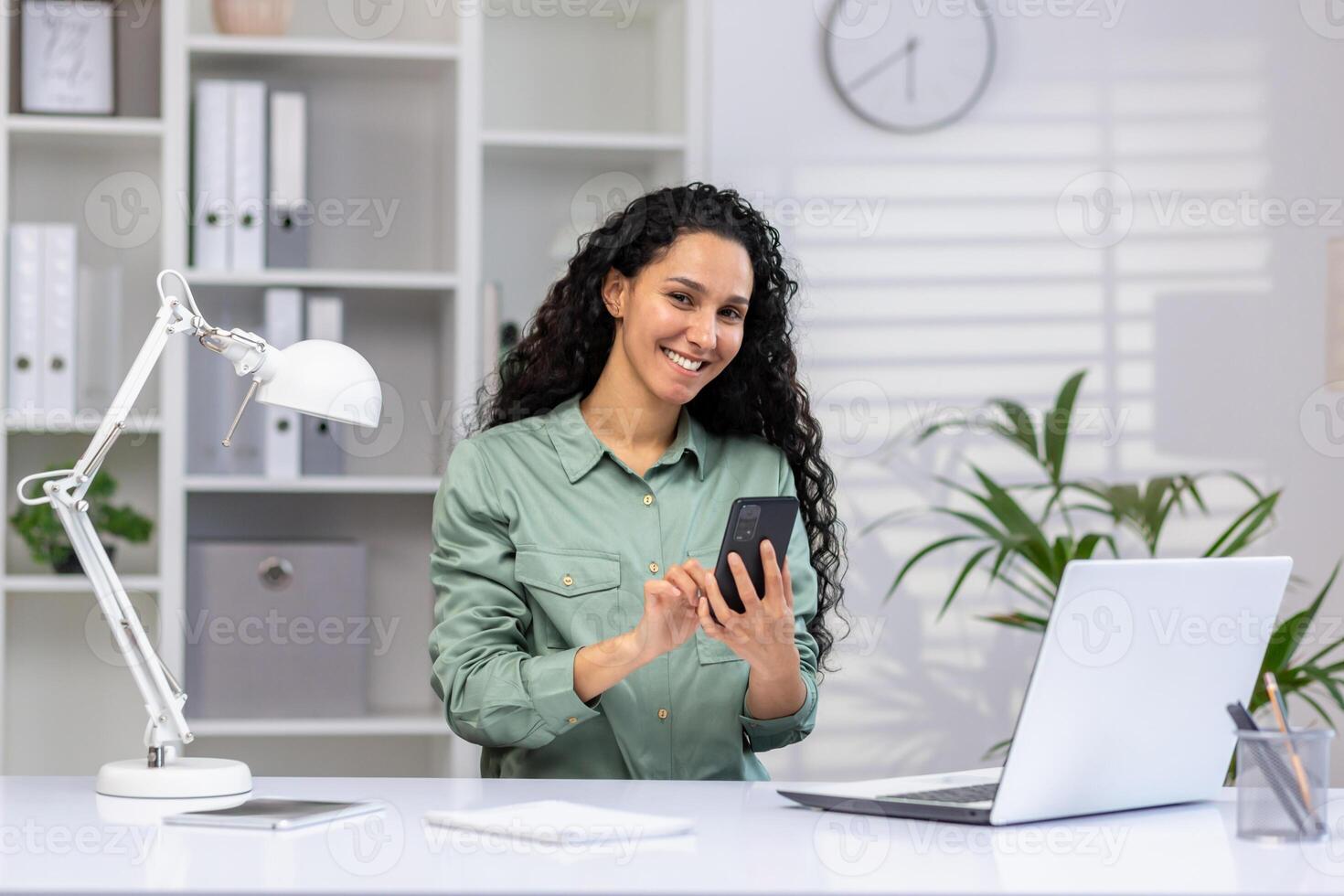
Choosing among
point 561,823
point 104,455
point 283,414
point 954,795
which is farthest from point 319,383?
point 283,414

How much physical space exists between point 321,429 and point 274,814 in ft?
4.93

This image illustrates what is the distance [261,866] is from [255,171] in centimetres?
183

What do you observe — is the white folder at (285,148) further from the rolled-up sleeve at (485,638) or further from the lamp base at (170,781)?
the lamp base at (170,781)

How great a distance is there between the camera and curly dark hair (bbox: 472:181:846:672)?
1.96 metres

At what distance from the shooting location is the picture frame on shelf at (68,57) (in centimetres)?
264

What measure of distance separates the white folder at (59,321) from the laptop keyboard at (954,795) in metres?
1.83

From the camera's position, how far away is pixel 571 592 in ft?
5.81

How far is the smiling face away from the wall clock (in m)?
1.11

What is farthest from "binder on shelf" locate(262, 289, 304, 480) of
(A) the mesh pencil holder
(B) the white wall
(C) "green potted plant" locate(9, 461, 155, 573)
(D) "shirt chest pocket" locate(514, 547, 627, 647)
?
(A) the mesh pencil holder

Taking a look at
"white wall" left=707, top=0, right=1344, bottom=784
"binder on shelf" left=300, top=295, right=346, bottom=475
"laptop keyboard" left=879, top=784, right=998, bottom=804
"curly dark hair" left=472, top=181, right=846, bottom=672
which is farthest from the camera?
"white wall" left=707, top=0, right=1344, bottom=784

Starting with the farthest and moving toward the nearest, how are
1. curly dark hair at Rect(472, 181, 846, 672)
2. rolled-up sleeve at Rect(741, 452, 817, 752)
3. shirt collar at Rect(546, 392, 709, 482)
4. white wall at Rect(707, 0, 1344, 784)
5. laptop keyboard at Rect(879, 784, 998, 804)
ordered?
white wall at Rect(707, 0, 1344, 784) < curly dark hair at Rect(472, 181, 846, 672) < shirt collar at Rect(546, 392, 709, 482) < rolled-up sleeve at Rect(741, 452, 817, 752) < laptop keyboard at Rect(879, 784, 998, 804)

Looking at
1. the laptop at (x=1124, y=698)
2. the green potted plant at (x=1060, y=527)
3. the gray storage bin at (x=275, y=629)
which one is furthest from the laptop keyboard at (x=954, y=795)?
the gray storage bin at (x=275, y=629)

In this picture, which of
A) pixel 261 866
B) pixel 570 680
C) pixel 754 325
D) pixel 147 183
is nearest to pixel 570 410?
pixel 754 325

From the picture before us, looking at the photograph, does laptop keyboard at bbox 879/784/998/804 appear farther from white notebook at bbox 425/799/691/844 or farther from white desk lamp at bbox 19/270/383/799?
white desk lamp at bbox 19/270/383/799
